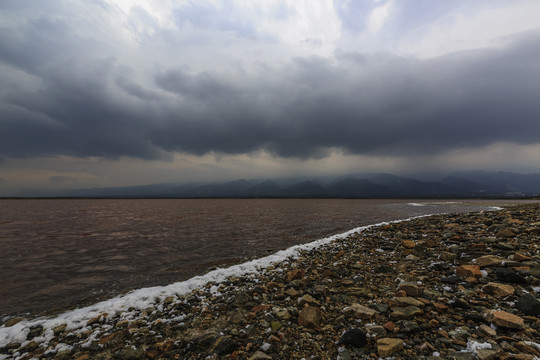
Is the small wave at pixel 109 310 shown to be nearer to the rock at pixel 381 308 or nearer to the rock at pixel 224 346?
the rock at pixel 224 346

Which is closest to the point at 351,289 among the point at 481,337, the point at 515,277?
the point at 481,337

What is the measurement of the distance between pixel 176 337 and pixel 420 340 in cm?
575

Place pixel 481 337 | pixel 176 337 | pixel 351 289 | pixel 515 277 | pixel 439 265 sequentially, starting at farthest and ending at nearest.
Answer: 1. pixel 439 265
2. pixel 351 289
3. pixel 515 277
4. pixel 176 337
5. pixel 481 337

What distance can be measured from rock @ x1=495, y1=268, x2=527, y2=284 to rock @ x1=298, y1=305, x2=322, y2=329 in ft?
18.3

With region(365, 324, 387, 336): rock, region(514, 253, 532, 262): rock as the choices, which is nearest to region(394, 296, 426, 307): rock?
region(365, 324, 387, 336): rock

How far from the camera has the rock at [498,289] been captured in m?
5.76

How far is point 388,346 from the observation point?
4352 mm

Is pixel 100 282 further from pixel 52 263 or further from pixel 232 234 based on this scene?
pixel 232 234

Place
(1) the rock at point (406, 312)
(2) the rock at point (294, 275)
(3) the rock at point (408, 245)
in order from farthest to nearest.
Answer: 1. (3) the rock at point (408, 245)
2. (2) the rock at point (294, 275)
3. (1) the rock at point (406, 312)

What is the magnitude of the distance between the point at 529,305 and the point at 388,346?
3.67 meters

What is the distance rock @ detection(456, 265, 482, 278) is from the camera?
7190 millimetres

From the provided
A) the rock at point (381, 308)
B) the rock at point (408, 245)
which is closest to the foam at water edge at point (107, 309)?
the rock at point (381, 308)

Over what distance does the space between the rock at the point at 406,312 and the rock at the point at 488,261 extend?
173 inches

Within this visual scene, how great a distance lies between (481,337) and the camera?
175 inches
